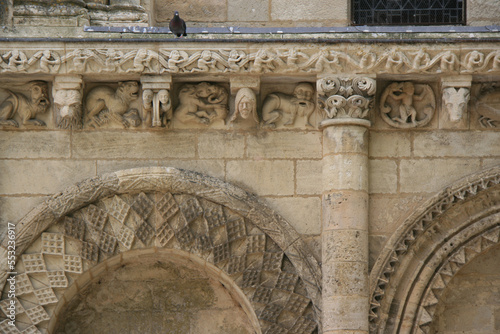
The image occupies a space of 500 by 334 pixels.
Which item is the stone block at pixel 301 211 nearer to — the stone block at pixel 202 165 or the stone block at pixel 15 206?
the stone block at pixel 202 165

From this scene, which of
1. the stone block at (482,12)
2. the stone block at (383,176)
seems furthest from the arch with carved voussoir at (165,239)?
the stone block at (482,12)

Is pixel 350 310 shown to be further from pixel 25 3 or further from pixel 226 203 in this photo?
pixel 25 3

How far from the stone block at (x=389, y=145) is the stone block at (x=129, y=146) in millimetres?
1553

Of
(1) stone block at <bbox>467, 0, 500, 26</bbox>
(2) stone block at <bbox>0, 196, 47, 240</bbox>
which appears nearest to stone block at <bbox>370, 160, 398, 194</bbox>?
(1) stone block at <bbox>467, 0, 500, 26</bbox>

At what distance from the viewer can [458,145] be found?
944 cm

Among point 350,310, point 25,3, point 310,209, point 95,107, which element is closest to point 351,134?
point 310,209

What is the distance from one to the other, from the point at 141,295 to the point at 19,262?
3.61 feet

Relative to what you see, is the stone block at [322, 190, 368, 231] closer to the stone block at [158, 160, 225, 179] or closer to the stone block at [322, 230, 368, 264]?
the stone block at [322, 230, 368, 264]

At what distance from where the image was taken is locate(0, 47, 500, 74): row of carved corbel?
9.16m

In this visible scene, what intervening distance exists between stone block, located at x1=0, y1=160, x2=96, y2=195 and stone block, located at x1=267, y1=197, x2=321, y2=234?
5.34 ft

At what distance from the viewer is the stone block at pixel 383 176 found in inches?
369

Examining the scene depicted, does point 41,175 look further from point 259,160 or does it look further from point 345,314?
point 345,314

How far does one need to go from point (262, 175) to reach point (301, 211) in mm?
457

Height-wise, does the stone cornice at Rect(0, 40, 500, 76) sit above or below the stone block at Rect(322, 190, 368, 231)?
above
